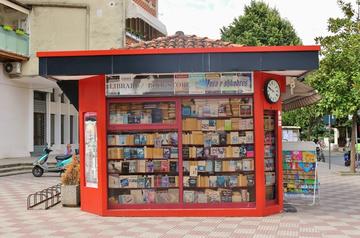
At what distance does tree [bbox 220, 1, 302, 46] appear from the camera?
35.8 meters

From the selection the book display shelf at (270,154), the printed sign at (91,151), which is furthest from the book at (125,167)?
the book display shelf at (270,154)

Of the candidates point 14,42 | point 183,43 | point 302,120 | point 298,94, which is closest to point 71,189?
point 183,43

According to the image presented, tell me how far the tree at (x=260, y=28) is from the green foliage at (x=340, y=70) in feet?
46.1

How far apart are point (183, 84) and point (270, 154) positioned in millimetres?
2429

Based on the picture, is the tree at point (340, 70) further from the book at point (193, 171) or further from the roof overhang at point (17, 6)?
the roof overhang at point (17, 6)

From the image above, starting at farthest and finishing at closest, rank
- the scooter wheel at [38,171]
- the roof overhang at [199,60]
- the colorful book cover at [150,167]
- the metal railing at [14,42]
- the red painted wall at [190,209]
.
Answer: the metal railing at [14,42] < the scooter wheel at [38,171] < the colorful book cover at [150,167] < the red painted wall at [190,209] < the roof overhang at [199,60]

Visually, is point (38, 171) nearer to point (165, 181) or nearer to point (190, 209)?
point (165, 181)

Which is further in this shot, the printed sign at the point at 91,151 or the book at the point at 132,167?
the printed sign at the point at 91,151

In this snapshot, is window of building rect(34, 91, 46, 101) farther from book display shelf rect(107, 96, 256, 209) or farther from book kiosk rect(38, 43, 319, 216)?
book display shelf rect(107, 96, 256, 209)

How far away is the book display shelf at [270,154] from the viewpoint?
35.8ft

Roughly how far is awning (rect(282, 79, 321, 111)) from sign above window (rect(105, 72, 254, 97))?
2225mm

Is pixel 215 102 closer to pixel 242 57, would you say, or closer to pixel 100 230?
pixel 242 57

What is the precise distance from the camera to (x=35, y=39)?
28.5 metres

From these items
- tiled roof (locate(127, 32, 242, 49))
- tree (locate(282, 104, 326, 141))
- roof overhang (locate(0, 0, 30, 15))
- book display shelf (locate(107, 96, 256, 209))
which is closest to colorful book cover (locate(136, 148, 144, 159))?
book display shelf (locate(107, 96, 256, 209))
